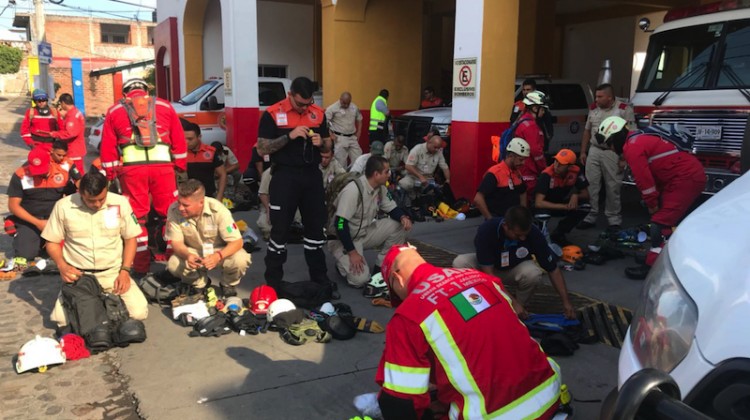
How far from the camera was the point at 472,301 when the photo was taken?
102 inches

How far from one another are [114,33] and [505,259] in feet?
175

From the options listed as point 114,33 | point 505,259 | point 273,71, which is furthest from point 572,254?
point 114,33

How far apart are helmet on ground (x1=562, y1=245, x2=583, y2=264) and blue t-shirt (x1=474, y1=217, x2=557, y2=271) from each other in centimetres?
176

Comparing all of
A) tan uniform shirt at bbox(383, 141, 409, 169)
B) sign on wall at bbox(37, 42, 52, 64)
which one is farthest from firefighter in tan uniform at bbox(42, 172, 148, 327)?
sign on wall at bbox(37, 42, 52, 64)

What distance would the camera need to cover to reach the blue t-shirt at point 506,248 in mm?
4602

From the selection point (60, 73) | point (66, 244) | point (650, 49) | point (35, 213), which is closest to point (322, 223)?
point (66, 244)

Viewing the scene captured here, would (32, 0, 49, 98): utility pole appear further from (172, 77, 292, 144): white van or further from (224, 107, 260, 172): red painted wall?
(224, 107, 260, 172): red painted wall

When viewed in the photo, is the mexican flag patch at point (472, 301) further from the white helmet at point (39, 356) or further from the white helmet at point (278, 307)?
the white helmet at point (39, 356)

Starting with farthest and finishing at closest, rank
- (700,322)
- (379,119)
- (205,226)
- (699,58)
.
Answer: (379,119)
(699,58)
(205,226)
(700,322)

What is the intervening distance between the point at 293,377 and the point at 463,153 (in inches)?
219

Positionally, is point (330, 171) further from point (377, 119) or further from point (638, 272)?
point (377, 119)

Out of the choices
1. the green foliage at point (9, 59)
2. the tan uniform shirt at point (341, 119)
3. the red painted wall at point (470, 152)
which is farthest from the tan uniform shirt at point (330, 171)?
the green foliage at point (9, 59)

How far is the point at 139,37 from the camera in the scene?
50875 mm

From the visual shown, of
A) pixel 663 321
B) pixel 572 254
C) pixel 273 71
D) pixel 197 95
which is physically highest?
pixel 273 71
